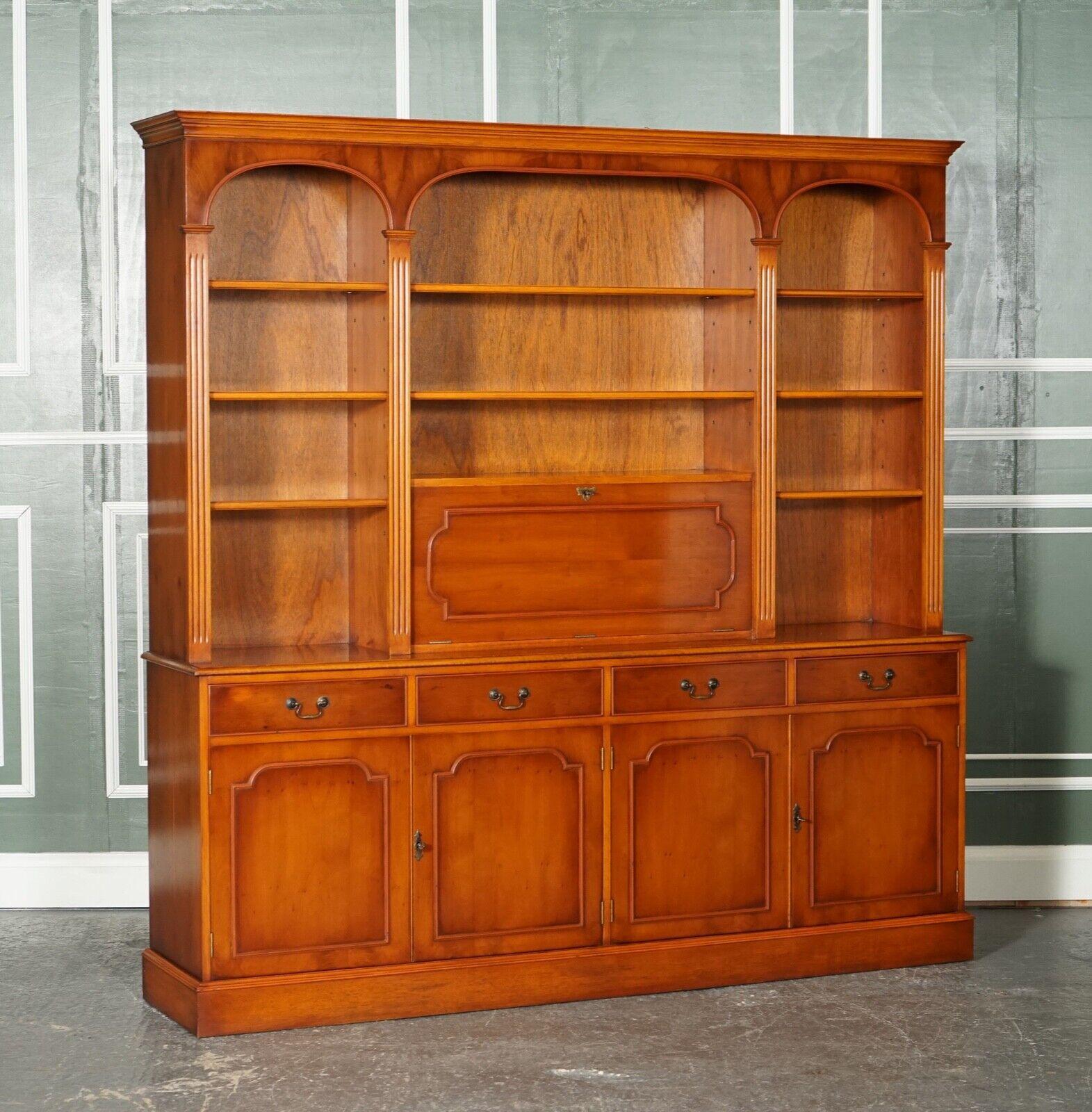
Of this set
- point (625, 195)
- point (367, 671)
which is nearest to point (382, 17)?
point (625, 195)

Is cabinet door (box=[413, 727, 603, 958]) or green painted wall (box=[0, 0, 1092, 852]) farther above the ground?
green painted wall (box=[0, 0, 1092, 852])

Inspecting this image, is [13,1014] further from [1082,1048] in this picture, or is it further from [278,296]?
[1082,1048]

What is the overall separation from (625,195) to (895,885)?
2.22 meters

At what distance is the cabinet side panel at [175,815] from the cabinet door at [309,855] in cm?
7

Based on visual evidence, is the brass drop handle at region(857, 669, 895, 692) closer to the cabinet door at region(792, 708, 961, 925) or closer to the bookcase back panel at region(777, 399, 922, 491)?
the cabinet door at region(792, 708, 961, 925)

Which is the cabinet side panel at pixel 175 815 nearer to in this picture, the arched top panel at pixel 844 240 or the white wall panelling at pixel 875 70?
the arched top panel at pixel 844 240

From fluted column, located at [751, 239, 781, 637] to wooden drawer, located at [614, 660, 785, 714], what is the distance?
0.59 feet

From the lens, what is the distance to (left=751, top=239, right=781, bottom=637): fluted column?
4836 mm

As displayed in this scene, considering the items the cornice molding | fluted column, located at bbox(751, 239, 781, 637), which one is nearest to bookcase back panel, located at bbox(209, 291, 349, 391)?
the cornice molding

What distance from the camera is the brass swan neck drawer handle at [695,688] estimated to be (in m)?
4.71

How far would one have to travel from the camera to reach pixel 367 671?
4438 mm

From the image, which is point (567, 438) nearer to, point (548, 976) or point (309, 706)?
point (309, 706)

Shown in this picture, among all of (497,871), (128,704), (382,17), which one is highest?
(382,17)

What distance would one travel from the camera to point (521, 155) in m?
4.65
